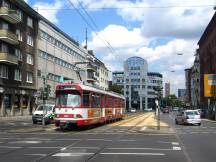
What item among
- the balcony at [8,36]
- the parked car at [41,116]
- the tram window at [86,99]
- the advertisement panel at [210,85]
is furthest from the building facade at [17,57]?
the tram window at [86,99]

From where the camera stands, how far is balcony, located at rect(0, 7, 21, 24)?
59531mm

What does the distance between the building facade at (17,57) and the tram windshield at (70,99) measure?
3070 centimetres

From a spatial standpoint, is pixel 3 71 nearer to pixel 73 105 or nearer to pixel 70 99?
pixel 70 99

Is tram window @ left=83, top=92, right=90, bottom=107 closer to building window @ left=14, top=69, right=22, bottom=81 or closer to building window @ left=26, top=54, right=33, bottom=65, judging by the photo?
building window @ left=14, top=69, right=22, bottom=81

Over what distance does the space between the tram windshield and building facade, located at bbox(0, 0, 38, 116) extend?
30698mm

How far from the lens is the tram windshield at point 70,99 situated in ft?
96.1

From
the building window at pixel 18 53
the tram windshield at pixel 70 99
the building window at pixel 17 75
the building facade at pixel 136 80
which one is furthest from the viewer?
the building facade at pixel 136 80

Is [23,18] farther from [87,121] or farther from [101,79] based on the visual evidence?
[101,79]

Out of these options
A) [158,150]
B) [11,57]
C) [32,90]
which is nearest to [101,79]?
[32,90]

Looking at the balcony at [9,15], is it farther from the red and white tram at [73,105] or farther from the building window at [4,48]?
the red and white tram at [73,105]

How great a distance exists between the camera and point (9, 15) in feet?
197

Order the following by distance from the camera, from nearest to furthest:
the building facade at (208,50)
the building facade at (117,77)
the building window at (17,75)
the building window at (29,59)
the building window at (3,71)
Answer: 1. the building window at (3,71)
2. the building window at (17,75)
3. the building window at (29,59)
4. the building facade at (208,50)
5. the building facade at (117,77)

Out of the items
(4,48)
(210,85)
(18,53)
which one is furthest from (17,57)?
(210,85)

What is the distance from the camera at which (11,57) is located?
2395 inches
